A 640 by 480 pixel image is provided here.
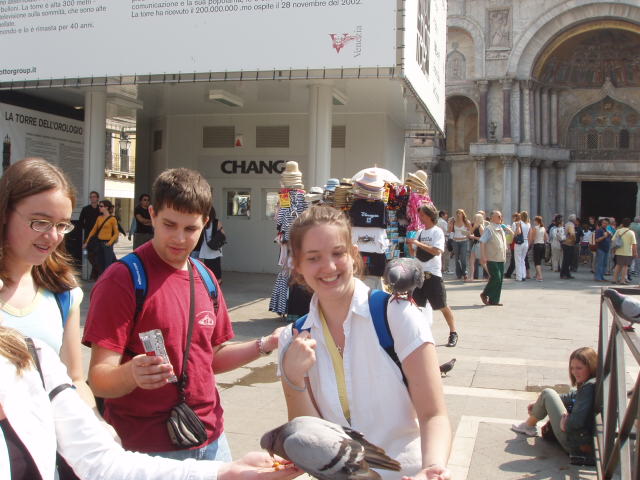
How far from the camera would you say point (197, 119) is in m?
17.4

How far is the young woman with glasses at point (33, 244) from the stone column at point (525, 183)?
32065mm

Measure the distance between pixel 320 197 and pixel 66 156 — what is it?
9.24m

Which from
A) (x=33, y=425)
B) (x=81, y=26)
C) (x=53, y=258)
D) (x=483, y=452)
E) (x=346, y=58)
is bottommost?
(x=483, y=452)

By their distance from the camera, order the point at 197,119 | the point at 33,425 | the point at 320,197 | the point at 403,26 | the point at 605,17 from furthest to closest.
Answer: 1. the point at 605,17
2. the point at 197,119
3. the point at 403,26
4. the point at 320,197
5. the point at 33,425

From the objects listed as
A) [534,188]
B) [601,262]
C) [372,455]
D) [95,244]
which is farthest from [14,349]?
[534,188]

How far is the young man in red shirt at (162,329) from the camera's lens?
2512 mm

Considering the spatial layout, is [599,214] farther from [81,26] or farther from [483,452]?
[483,452]

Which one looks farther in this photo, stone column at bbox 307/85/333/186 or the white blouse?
stone column at bbox 307/85/333/186

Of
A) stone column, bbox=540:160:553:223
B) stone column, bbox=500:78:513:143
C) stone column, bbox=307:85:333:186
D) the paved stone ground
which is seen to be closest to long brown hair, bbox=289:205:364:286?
the paved stone ground

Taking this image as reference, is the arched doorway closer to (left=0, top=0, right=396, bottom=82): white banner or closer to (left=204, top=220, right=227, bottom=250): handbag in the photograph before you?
(left=0, top=0, right=396, bottom=82): white banner

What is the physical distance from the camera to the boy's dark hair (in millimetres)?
Result: 2629

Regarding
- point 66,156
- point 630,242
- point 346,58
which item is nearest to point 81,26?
point 66,156

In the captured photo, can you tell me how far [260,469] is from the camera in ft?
5.61

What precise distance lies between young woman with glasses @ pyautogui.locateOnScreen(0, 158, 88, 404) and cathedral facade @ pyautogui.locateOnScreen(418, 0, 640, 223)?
31.6 m
